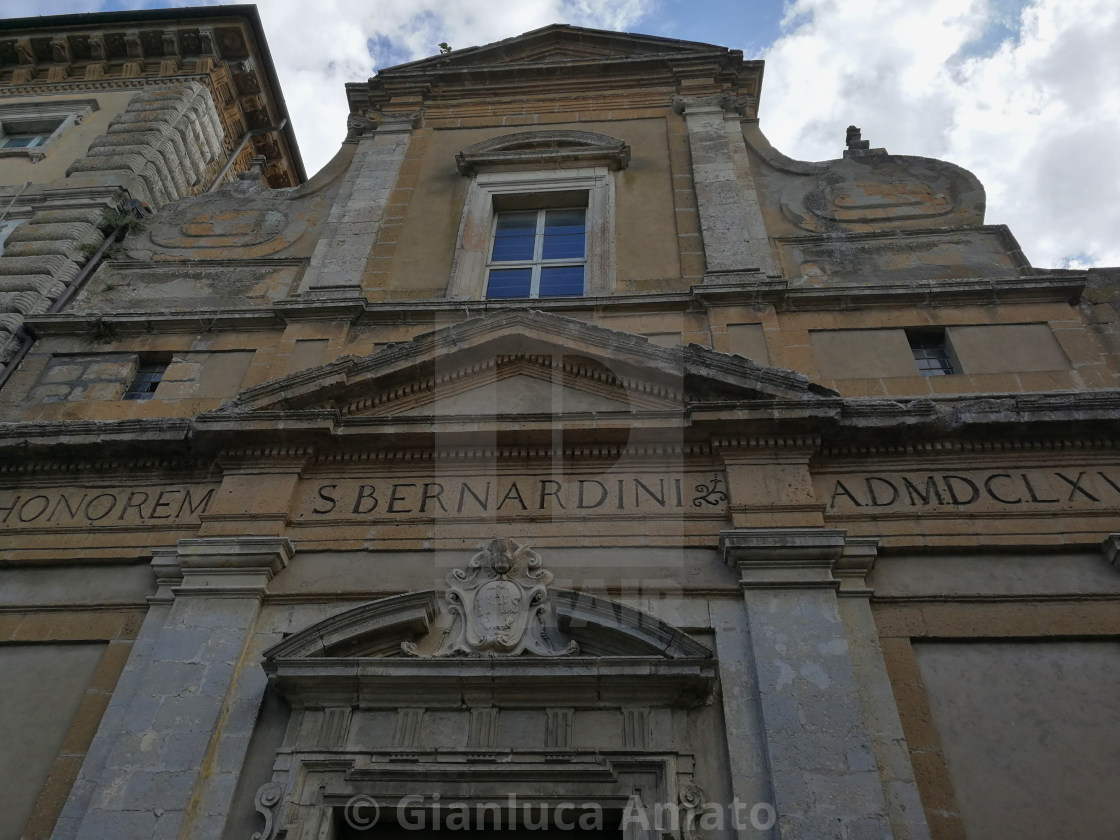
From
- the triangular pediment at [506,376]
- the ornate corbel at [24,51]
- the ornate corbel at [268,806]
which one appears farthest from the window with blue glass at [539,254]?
the ornate corbel at [24,51]

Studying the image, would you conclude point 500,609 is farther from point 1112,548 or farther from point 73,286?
point 73,286

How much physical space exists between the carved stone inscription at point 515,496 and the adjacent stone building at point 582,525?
1.2 inches

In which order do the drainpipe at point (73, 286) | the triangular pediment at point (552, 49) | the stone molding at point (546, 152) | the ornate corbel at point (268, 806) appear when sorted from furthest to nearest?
the triangular pediment at point (552, 49), the stone molding at point (546, 152), the drainpipe at point (73, 286), the ornate corbel at point (268, 806)

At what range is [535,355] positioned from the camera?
8.54 metres

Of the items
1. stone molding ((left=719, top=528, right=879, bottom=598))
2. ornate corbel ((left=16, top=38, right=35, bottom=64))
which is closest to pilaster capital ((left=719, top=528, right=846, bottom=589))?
stone molding ((left=719, top=528, right=879, bottom=598))

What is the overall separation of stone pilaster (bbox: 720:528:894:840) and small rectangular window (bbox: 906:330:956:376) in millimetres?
2622

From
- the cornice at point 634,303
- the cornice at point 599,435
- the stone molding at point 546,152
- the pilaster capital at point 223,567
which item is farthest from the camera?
the stone molding at point 546,152

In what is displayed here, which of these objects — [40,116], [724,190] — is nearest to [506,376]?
[724,190]

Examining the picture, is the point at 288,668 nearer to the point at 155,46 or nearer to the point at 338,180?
the point at 338,180

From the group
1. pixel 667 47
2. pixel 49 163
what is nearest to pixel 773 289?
pixel 667 47

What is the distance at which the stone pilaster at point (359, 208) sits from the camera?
33.6ft

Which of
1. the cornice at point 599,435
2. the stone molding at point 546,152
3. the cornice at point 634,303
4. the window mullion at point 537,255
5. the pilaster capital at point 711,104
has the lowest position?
the cornice at point 599,435

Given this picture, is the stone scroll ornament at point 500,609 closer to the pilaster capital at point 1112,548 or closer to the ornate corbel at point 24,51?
the pilaster capital at point 1112,548

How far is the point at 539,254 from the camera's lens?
10742mm
